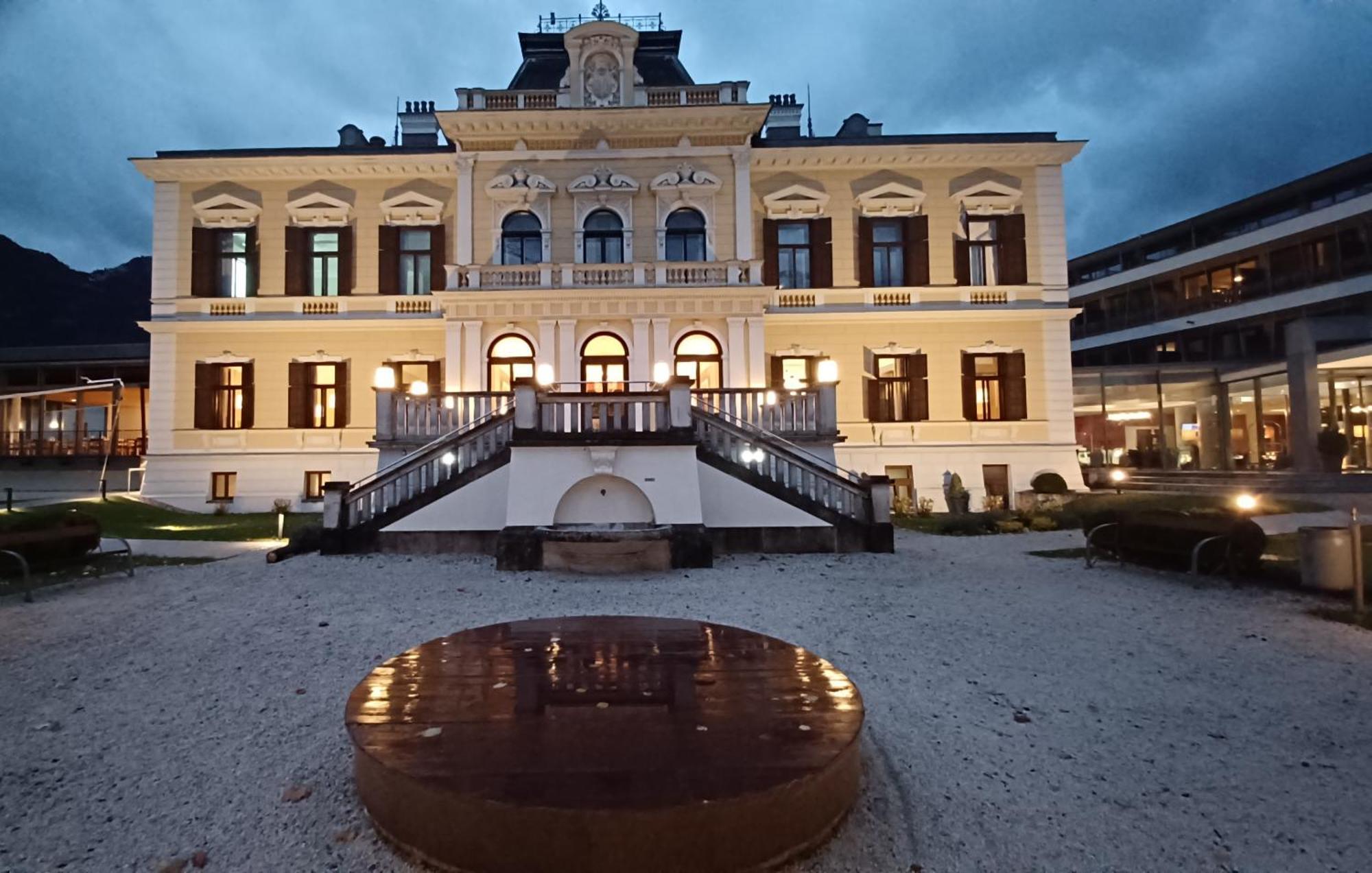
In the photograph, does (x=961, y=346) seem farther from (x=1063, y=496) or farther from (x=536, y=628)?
(x=536, y=628)

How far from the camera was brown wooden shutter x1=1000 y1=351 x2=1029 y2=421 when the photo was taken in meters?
19.3

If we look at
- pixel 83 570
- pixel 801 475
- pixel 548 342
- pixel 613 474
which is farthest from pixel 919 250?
pixel 83 570

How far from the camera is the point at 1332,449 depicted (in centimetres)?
1973

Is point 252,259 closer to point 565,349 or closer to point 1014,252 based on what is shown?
point 565,349

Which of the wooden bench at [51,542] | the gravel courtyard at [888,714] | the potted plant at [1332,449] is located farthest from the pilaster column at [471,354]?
the potted plant at [1332,449]

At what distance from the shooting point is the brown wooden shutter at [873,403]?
19266 millimetres

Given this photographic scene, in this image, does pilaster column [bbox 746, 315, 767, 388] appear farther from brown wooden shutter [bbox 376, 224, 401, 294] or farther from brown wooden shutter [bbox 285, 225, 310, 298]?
brown wooden shutter [bbox 285, 225, 310, 298]

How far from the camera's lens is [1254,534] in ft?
26.7

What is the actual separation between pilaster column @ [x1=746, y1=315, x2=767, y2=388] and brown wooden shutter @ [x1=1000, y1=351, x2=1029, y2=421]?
292 inches

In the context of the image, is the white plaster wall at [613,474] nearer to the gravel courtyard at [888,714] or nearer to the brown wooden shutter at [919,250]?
the gravel courtyard at [888,714]

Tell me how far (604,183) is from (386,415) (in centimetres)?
1007

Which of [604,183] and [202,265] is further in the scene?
[202,265]

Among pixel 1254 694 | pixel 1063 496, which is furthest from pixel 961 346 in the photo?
pixel 1254 694

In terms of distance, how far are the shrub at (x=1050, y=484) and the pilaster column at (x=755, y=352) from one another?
8.25 metres
